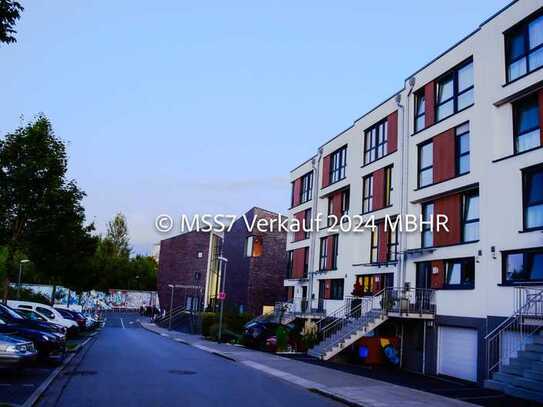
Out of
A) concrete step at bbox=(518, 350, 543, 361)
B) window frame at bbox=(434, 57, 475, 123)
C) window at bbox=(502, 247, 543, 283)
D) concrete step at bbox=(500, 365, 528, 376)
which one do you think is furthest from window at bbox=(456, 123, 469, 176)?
concrete step at bbox=(500, 365, 528, 376)

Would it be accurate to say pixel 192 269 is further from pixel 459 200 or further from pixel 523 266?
pixel 523 266

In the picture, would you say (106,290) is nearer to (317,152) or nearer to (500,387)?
(317,152)

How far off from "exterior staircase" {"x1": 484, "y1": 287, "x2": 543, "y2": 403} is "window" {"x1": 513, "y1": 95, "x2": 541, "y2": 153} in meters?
4.97

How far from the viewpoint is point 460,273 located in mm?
21344

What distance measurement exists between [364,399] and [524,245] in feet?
27.7

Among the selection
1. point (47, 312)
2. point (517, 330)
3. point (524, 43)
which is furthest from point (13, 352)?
point (524, 43)

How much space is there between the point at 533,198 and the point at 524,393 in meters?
6.81

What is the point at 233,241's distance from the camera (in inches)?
2116

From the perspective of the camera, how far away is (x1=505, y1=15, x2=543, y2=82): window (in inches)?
736

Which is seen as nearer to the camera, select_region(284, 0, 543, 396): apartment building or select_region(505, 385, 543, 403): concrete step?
select_region(505, 385, 543, 403): concrete step

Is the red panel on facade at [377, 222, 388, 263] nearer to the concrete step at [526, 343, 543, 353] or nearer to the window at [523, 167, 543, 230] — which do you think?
the window at [523, 167, 543, 230]

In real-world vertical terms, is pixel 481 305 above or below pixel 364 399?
above

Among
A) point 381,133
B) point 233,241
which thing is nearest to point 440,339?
point 381,133

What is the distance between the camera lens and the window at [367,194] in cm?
2941
